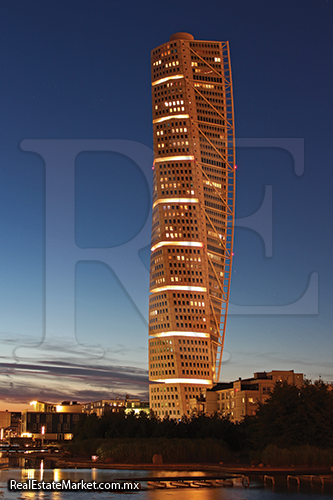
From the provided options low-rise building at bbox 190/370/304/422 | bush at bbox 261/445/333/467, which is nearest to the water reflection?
bush at bbox 261/445/333/467

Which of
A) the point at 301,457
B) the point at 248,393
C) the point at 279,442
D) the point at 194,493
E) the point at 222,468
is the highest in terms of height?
the point at 248,393

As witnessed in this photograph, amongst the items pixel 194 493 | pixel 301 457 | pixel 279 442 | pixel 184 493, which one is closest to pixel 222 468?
pixel 301 457

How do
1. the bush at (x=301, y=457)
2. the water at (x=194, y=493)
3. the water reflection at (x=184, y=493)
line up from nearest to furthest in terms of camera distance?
the water at (x=194, y=493) → the water reflection at (x=184, y=493) → the bush at (x=301, y=457)

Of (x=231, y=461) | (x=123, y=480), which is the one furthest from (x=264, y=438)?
(x=123, y=480)

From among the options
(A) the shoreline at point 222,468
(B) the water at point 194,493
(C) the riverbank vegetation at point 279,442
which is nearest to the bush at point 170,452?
(C) the riverbank vegetation at point 279,442

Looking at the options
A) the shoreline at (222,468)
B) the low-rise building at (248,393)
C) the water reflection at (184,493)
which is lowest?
Answer: the shoreline at (222,468)

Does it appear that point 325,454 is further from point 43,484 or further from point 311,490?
point 43,484

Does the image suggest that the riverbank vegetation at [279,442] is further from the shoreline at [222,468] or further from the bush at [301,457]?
the shoreline at [222,468]

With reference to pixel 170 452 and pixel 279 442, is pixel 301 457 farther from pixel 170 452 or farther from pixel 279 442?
pixel 170 452

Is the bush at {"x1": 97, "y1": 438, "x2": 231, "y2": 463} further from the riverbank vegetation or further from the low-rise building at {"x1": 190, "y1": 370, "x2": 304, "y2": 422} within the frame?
the low-rise building at {"x1": 190, "y1": 370, "x2": 304, "y2": 422}

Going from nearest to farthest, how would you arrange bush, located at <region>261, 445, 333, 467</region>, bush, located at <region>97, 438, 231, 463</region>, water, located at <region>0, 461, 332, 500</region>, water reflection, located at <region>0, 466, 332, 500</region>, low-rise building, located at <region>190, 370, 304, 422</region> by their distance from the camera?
water, located at <region>0, 461, 332, 500</region>
water reflection, located at <region>0, 466, 332, 500</region>
bush, located at <region>261, 445, 333, 467</region>
bush, located at <region>97, 438, 231, 463</region>
low-rise building, located at <region>190, 370, 304, 422</region>

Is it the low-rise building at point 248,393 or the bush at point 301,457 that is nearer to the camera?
the bush at point 301,457

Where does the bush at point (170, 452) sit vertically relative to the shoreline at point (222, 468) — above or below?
above

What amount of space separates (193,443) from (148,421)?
96.8 feet
